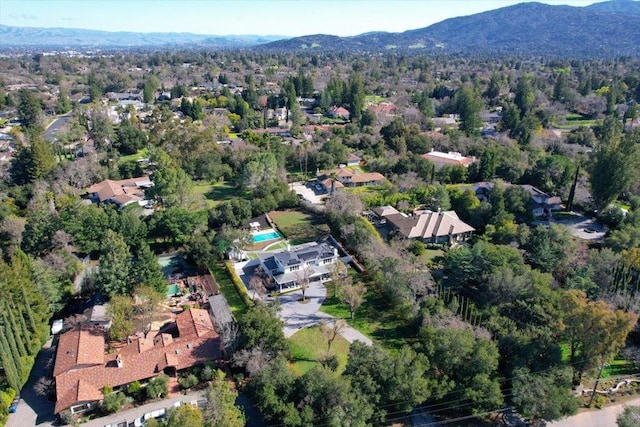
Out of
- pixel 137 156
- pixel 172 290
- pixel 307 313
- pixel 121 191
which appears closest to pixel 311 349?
pixel 307 313

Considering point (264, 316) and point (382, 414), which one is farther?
point (264, 316)

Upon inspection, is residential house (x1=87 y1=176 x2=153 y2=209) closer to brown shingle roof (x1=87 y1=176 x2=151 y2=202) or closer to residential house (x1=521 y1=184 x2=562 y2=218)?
brown shingle roof (x1=87 y1=176 x2=151 y2=202)

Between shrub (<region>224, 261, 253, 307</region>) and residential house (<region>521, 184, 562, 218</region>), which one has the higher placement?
residential house (<region>521, 184, 562, 218</region>)

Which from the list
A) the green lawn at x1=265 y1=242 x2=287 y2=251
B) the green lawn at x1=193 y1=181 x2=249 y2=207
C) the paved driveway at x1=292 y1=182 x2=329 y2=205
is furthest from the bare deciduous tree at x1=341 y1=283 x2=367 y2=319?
the green lawn at x1=193 y1=181 x2=249 y2=207

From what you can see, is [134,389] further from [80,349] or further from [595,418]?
[595,418]

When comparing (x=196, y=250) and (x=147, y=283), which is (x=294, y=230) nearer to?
(x=196, y=250)

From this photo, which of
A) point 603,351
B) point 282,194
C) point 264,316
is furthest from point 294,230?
point 603,351

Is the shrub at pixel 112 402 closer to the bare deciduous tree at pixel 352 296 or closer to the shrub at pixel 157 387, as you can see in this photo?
the shrub at pixel 157 387
